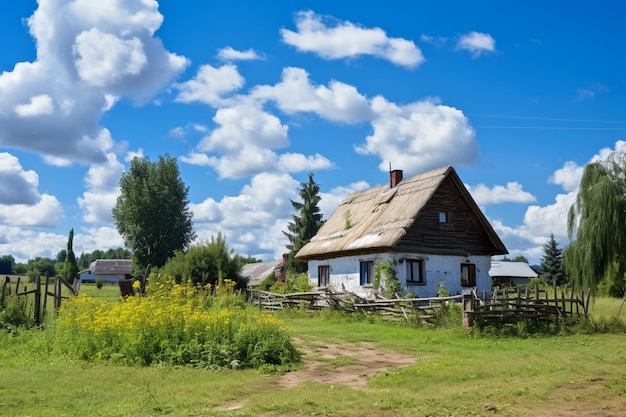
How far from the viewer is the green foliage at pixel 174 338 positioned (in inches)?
520

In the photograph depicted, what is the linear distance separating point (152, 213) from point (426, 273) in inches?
1535

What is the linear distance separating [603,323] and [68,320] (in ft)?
53.9

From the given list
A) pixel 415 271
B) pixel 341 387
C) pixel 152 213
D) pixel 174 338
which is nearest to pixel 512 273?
pixel 152 213

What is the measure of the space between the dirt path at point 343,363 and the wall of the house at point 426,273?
1098 cm

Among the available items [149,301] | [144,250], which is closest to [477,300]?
[149,301]

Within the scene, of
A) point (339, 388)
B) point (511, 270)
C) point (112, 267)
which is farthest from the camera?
point (112, 267)

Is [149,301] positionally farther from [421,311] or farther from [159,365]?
[421,311]

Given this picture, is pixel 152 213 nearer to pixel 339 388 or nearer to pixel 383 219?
pixel 383 219

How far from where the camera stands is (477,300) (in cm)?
2023

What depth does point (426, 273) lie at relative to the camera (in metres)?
28.6

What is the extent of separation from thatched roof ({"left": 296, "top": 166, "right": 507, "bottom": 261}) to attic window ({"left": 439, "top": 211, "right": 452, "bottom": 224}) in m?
1.21

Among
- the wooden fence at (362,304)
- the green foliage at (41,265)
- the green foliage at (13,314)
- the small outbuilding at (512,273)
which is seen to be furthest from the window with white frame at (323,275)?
the green foliage at (41,265)

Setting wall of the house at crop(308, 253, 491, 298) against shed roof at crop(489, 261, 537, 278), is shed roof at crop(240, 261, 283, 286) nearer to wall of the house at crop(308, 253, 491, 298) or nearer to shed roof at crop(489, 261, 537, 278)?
shed roof at crop(489, 261, 537, 278)

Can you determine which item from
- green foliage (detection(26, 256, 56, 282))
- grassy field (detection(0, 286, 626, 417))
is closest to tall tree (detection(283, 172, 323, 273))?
grassy field (detection(0, 286, 626, 417))
